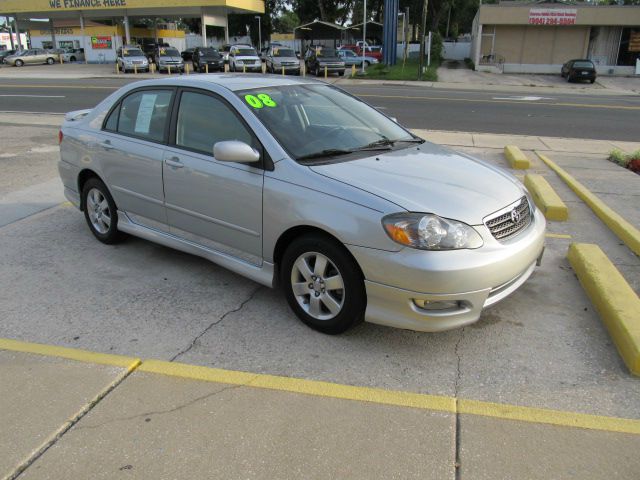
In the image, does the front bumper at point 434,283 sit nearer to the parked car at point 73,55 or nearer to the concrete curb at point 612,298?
the concrete curb at point 612,298

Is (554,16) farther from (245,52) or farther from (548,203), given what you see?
(548,203)

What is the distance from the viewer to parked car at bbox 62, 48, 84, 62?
2023 inches

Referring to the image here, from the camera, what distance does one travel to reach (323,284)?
3.61 metres

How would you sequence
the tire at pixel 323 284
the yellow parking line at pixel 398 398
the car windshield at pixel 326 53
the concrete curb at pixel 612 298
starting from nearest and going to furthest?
the yellow parking line at pixel 398 398
the concrete curb at pixel 612 298
the tire at pixel 323 284
the car windshield at pixel 326 53

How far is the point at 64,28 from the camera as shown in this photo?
192 feet

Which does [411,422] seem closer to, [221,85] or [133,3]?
[221,85]

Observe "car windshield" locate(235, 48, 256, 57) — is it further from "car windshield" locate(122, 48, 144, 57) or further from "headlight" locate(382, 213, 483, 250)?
"headlight" locate(382, 213, 483, 250)

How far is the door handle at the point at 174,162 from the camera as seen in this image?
4.36 m

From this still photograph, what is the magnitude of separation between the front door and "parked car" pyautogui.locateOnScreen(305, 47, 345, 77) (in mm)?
29833

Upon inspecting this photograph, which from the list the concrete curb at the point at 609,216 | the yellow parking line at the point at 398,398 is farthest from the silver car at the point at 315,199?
the concrete curb at the point at 609,216

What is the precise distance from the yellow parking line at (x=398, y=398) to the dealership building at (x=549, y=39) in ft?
130

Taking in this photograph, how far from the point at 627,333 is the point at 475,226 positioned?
113 centimetres

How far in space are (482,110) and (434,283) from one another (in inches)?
602

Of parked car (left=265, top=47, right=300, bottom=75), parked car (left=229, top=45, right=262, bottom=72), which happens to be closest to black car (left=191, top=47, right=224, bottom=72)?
parked car (left=229, top=45, right=262, bottom=72)
